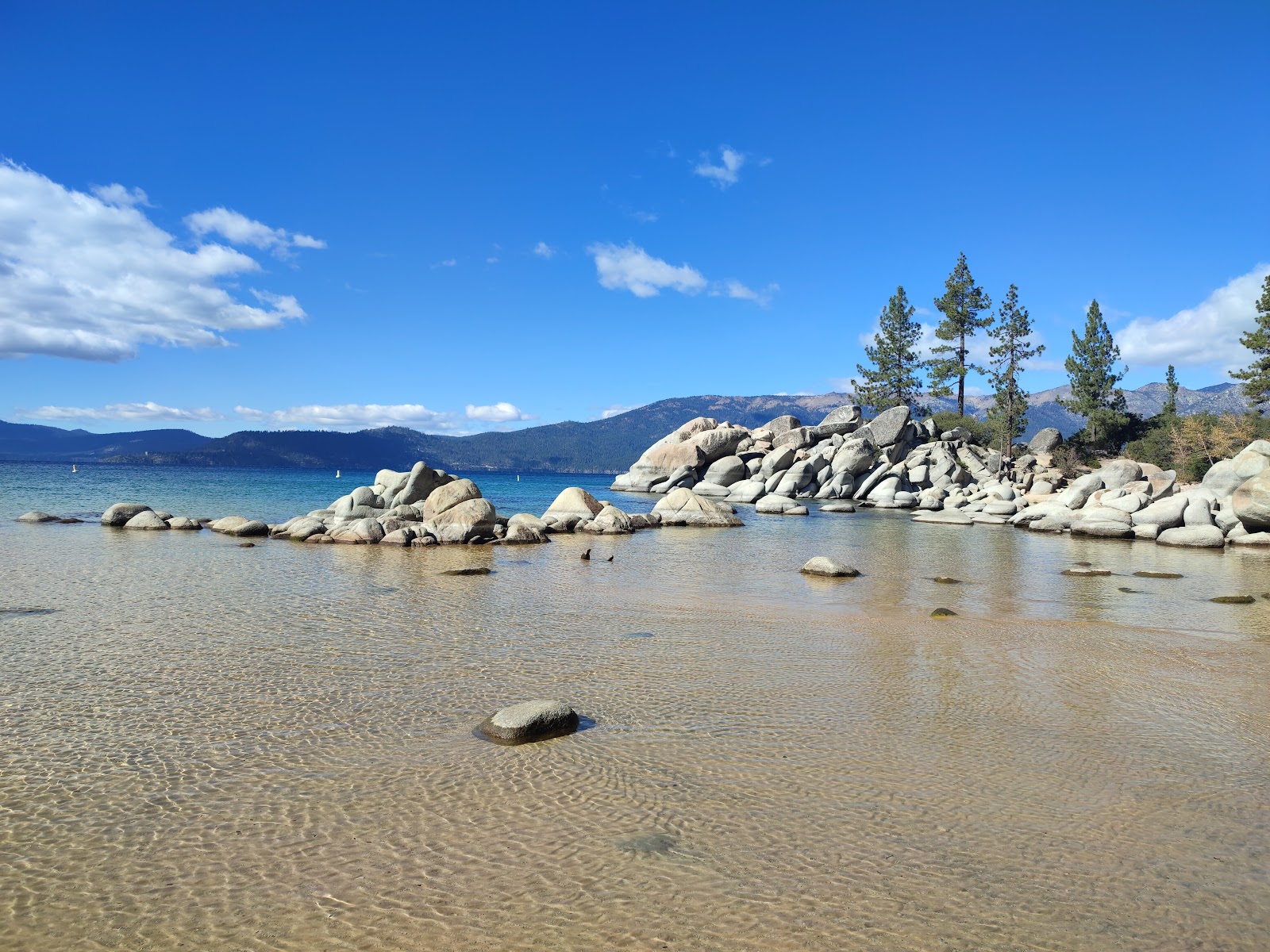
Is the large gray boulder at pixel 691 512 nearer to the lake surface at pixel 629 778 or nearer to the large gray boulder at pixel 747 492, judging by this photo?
the lake surface at pixel 629 778

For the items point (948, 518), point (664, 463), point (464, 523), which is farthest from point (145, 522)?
point (664, 463)

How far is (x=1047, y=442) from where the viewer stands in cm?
6512

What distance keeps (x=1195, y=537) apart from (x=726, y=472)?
3988cm

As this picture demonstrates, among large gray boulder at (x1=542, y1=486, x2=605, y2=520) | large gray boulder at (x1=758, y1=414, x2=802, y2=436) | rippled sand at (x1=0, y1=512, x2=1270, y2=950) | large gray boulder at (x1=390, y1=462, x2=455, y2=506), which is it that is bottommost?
rippled sand at (x1=0, y1=512, x2=1270, y2=950)

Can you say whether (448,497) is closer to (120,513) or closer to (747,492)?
(120,513)

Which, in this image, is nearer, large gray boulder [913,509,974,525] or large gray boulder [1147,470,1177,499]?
large gray boulder [1147,470,1177,499]

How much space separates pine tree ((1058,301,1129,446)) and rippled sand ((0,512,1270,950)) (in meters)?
58.8

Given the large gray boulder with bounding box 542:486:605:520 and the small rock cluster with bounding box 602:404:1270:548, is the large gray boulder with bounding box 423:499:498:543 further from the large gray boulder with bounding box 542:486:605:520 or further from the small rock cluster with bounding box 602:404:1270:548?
the small rock cluster with bounding box 602:404:1270:548

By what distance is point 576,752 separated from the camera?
6.09 metres

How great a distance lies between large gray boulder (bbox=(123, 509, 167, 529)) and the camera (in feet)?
85.0

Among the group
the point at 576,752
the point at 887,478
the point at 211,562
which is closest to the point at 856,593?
the point at 576,752

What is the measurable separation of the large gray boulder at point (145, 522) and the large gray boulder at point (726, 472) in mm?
44017

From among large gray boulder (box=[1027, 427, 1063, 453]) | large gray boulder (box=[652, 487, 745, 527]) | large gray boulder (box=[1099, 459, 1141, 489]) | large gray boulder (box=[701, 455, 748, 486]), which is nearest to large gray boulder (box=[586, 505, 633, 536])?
large gray boulder (box=[652, 487, 745, 527])

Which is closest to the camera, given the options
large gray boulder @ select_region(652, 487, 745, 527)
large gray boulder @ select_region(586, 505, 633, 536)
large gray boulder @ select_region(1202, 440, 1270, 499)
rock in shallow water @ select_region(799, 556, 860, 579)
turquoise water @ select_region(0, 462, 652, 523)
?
rock in shallow water @ select_region(799, 556, 860, 579)
